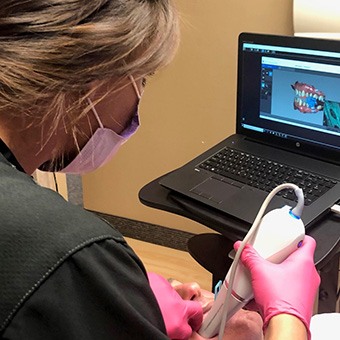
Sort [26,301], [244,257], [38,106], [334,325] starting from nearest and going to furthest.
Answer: [26,301]
[38,106]
[244,257]
[334,325]

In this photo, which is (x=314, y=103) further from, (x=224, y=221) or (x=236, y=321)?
(x=236, y=321)

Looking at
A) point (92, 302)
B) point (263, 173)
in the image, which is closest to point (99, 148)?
point (92, 302)

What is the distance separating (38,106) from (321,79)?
32.2 inches

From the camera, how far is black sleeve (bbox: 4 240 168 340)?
1.80 feet

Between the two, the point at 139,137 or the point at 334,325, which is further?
the point at 139,137

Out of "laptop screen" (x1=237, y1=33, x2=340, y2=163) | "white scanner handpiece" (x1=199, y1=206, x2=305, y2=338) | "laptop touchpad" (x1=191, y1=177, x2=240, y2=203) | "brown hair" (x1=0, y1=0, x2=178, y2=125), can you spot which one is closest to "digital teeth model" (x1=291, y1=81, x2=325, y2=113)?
"laptop screen" (x1=237, y1=33, x2=340, y2=163)

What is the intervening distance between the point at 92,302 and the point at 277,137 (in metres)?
0.95

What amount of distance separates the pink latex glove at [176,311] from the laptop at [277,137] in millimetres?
216

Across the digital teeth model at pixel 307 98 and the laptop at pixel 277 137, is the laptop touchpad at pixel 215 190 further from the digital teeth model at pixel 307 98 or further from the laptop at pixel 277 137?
the digital teeth model at pixel 307 98

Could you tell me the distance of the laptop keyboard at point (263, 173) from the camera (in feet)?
4.07

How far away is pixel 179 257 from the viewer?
7.57ft

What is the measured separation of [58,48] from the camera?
0.66 meters

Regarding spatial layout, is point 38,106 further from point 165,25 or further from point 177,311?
point 177,311

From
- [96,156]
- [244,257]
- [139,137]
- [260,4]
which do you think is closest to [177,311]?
[244,257]
